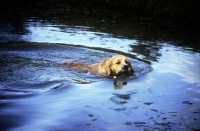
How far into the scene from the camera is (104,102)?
4523mm

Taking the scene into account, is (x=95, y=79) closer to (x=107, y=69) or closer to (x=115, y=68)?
(x=107, y=69)

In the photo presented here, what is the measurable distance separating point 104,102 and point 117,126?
0.92 metres

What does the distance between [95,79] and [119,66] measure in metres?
0.70

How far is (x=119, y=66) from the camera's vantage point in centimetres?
630

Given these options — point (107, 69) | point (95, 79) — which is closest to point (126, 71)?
point (107, 69)

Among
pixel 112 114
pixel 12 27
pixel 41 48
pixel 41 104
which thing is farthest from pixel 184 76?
pixel 12 27

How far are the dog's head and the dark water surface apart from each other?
351 millimetres

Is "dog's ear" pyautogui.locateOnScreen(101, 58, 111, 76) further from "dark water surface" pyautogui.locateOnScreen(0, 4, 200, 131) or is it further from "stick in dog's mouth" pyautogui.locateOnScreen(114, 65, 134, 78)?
"dark water surface" pyautogui.locateOnScreen(0, 4, 200, 131)

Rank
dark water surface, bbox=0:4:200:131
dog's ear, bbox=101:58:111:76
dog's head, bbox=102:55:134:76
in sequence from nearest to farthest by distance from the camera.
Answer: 1. dark water surface, bbox=0:4:200:131
2. dog's head, bbox=102:55:134:76
3. dog's ear, bbox=101:58:111:76

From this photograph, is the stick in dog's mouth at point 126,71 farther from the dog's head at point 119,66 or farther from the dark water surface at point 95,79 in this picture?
the dark water surface at point 95,79

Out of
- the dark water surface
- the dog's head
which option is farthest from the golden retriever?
the dark water surface

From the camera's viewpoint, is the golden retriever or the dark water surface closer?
the dark water surface

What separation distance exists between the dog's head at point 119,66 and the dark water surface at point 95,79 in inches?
13.8

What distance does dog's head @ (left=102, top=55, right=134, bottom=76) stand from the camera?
631 centimetres
